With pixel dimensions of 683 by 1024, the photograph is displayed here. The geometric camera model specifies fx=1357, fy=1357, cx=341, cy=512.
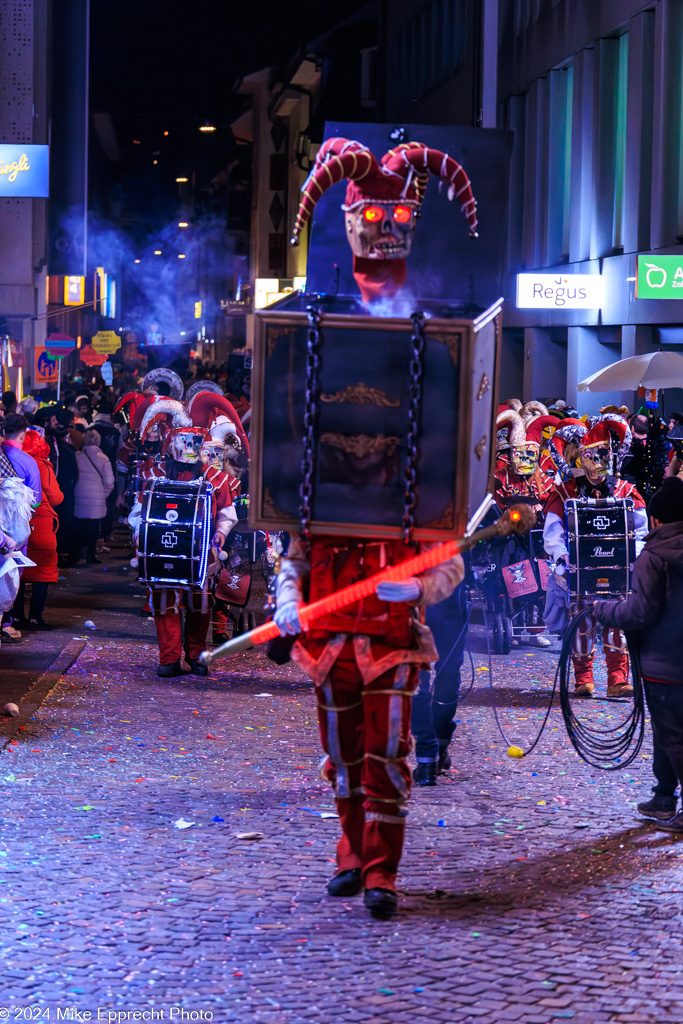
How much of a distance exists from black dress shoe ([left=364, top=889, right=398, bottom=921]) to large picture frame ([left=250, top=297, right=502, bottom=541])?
1.40 meters

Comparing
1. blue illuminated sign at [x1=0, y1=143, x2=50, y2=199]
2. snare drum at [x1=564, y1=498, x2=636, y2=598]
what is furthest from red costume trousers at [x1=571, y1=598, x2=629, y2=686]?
blue illuminated sign at [x1=0, y1=143, x2=50, y2=199]

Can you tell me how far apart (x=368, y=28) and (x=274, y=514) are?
40537 millimetres

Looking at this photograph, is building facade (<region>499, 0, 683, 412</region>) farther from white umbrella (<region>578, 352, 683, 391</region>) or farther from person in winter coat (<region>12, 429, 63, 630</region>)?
person in winter coat (<region>12, 429, 63, 630</region>)

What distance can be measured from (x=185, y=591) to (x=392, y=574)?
5.36 m

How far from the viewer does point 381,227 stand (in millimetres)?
5809

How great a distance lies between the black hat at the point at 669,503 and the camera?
6684 mm

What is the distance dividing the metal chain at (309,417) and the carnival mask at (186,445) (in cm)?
527

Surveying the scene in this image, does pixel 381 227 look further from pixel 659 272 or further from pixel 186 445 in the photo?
pixel 659 272

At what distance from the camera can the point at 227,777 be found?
759 centimetres

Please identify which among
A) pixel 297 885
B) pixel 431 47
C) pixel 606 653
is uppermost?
pixel 431 47

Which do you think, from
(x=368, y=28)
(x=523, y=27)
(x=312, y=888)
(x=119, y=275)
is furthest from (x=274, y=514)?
(x=119, y=275)

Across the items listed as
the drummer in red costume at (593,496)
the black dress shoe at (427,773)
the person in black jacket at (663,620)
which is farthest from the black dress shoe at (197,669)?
the person in black jacket at (663,620)

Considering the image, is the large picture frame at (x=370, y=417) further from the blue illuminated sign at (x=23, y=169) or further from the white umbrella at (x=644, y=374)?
the blue illuminated sign at (x=23, y=169)

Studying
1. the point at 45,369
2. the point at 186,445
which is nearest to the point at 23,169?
the point at 45,369
